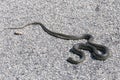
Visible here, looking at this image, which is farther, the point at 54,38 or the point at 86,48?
the point at 54,38

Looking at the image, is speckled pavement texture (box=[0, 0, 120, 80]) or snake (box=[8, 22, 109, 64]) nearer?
speckled pavement texture (box=[0, 0, 120, 80])

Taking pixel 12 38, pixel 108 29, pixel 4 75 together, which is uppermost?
pixel 108 29

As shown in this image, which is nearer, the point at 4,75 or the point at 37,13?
the point at 4,75

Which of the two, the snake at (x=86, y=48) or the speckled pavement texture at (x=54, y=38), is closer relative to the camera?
the speckled pavement texture at (x=54, y=38)

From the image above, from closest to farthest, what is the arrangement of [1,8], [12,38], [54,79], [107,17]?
[54,79] < [12,38] < [107,17] < [1,8]

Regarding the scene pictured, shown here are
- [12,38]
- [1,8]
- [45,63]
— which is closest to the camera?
[45,63]

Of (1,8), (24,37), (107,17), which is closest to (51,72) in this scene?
(24,37)

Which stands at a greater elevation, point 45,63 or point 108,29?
point 108,29

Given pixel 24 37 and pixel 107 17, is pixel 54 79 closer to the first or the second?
pixel 24 37
